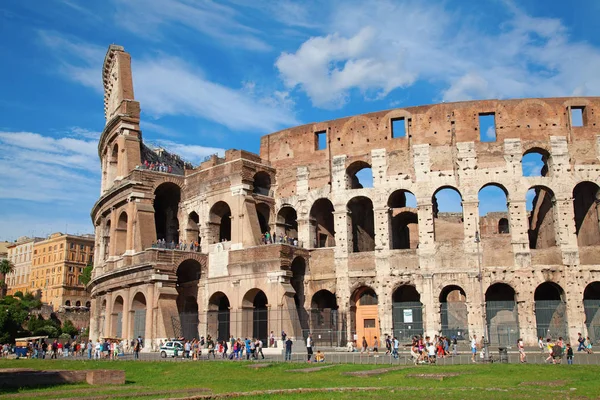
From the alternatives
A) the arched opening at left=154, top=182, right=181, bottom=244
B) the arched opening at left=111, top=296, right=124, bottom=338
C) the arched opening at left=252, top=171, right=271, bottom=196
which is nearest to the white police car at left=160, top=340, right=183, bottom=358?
the arched opening at left=111, top=296, right=124, bottom=338

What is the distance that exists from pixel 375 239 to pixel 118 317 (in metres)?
16.6

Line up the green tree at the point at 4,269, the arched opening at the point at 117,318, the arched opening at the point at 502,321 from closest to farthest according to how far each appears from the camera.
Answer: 1. the arched opening at the point at 502,321
2. the arched opening at the point at 117,318
3. the green tree at the point at 4,269

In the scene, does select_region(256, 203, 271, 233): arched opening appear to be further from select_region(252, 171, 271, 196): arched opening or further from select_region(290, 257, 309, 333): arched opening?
select_region(290, 257, 309, 333): arched opening

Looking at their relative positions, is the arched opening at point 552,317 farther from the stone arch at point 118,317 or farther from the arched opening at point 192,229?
the stone arch at point 118,317

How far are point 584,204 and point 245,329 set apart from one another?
1937cm

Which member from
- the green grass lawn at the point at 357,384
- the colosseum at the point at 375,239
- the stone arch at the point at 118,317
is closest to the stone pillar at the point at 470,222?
the colosseum at the point at 375,239

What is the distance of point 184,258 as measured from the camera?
37.2 m

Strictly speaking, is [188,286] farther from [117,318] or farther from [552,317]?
[552,317]

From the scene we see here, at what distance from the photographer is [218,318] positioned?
3678cm

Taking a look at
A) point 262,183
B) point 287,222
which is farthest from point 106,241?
point 287,222

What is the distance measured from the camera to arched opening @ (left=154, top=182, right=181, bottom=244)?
43.5 metres

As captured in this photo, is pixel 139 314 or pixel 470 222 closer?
pixel 470 222

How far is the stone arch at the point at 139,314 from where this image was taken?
36156mm

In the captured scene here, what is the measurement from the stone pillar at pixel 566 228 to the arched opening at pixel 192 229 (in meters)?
20.9
